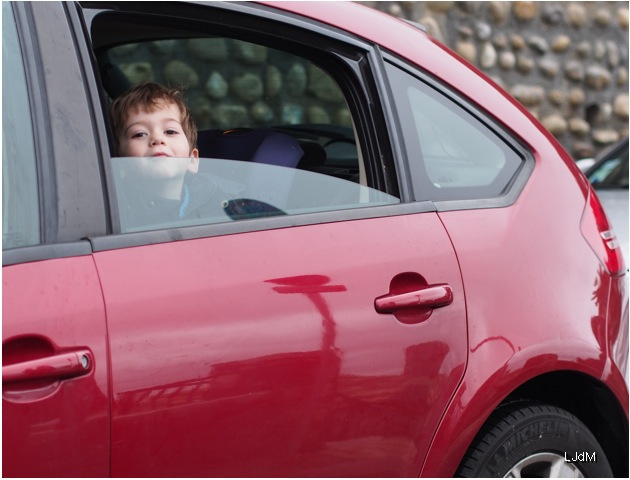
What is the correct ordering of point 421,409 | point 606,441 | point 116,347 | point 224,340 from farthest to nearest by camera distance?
1. point 606,441
2. point 421,409
3. point 224,340
4. point 116,347

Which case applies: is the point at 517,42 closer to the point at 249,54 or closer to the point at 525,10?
the point at 525,10

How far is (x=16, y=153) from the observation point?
1.84 metres

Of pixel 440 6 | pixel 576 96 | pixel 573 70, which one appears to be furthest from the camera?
pixel 576 96

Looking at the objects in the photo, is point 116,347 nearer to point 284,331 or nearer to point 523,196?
point 284,331

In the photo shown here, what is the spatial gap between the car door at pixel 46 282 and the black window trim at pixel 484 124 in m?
0.80

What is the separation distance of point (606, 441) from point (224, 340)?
1.29 meters

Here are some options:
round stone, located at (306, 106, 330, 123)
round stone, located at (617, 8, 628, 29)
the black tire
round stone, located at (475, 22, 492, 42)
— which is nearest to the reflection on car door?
the black tire

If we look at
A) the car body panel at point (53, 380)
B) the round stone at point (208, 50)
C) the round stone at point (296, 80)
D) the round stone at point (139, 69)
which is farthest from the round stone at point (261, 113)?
the car body panel at point (53, 380)

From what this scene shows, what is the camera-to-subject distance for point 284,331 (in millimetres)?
1950

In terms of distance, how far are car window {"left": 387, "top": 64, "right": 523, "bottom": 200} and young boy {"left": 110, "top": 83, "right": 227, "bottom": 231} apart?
0.53 meters

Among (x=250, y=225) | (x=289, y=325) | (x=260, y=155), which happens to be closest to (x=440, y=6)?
(x=260, y=155)

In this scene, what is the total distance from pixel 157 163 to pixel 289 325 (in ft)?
1.60

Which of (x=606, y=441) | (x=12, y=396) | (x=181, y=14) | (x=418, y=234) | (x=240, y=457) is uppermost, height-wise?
(x=181, y=14)

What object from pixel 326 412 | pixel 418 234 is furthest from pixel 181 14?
pixel 326 412
